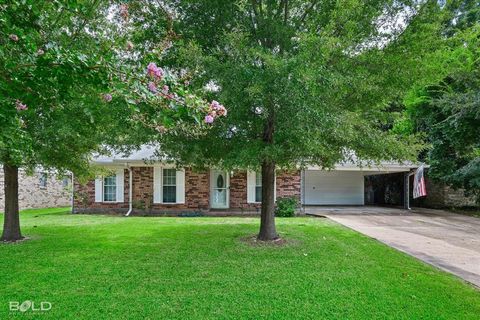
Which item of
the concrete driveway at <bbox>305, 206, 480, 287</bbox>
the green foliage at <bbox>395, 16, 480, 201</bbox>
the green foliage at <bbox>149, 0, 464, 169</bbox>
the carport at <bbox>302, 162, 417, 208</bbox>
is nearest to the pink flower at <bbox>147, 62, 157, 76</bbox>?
the green foliage at <bbox>149, 0, 464, 169</bbox>

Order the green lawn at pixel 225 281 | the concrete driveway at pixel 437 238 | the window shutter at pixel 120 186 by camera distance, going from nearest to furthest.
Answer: the green lawn at pixel 225 281, the concrete driveway at pixel 437 238, the window shutter at pixel 120 186

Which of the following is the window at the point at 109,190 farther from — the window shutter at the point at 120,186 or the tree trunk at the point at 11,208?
the tree trunk at the point at 11,208

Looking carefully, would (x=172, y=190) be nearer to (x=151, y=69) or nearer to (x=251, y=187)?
(x=251, y=187)

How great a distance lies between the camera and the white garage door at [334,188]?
21172 mm

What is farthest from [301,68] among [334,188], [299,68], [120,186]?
[334,188]

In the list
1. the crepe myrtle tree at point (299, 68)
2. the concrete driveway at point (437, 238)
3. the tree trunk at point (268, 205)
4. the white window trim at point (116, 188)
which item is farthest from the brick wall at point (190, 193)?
the crepe myrtle tree at point (299, 68)

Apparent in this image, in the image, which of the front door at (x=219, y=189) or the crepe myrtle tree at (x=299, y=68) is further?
the front door at (x=219, y=189)

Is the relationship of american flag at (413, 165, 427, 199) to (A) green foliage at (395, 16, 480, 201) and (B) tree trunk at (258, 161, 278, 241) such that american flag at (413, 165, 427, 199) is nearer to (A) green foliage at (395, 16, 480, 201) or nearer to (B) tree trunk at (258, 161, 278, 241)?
(A) green foliage at (395, 16, 480, 201)

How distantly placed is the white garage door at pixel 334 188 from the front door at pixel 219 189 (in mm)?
6812

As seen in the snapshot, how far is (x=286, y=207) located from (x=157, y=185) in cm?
595

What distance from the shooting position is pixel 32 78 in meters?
2.89

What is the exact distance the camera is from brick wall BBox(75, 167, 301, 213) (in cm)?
1577

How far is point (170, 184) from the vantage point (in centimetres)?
1602

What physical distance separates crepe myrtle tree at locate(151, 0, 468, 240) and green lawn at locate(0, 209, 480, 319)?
6.55 feet
